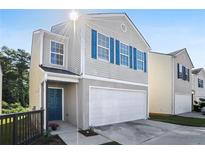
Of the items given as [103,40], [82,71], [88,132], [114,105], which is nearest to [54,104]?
[82,71]

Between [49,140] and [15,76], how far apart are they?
582cm

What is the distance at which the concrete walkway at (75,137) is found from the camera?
27.9 feet

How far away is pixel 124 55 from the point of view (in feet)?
46.0

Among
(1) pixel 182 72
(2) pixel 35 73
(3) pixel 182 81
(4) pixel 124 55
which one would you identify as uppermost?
(4) pixel 124 55

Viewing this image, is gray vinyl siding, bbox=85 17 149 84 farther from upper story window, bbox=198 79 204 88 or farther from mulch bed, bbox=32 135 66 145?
upper story window, bbox=198 79 204 88

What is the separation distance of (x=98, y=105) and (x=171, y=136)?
3810 millimetres

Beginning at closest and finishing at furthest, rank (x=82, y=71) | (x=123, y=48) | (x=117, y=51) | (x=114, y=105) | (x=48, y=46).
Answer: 1. (x=82, y=71)
2. (x=48, y=46)
3. (x=114, y=105)
4. (x=117, y=51)
5. (x=123, y=48)

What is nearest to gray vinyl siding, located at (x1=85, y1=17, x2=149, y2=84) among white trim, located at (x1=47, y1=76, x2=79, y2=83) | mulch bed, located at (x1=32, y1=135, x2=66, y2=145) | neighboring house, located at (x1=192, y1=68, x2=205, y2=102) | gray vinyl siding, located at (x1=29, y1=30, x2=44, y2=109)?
white trim, located at (x1=47, y1=76, x2=79, y2=83)

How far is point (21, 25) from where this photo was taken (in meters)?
10.1

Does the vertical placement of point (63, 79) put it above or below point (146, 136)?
above

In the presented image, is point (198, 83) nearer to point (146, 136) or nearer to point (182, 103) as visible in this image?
point (182, 103)

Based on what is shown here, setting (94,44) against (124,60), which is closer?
(94,44)
